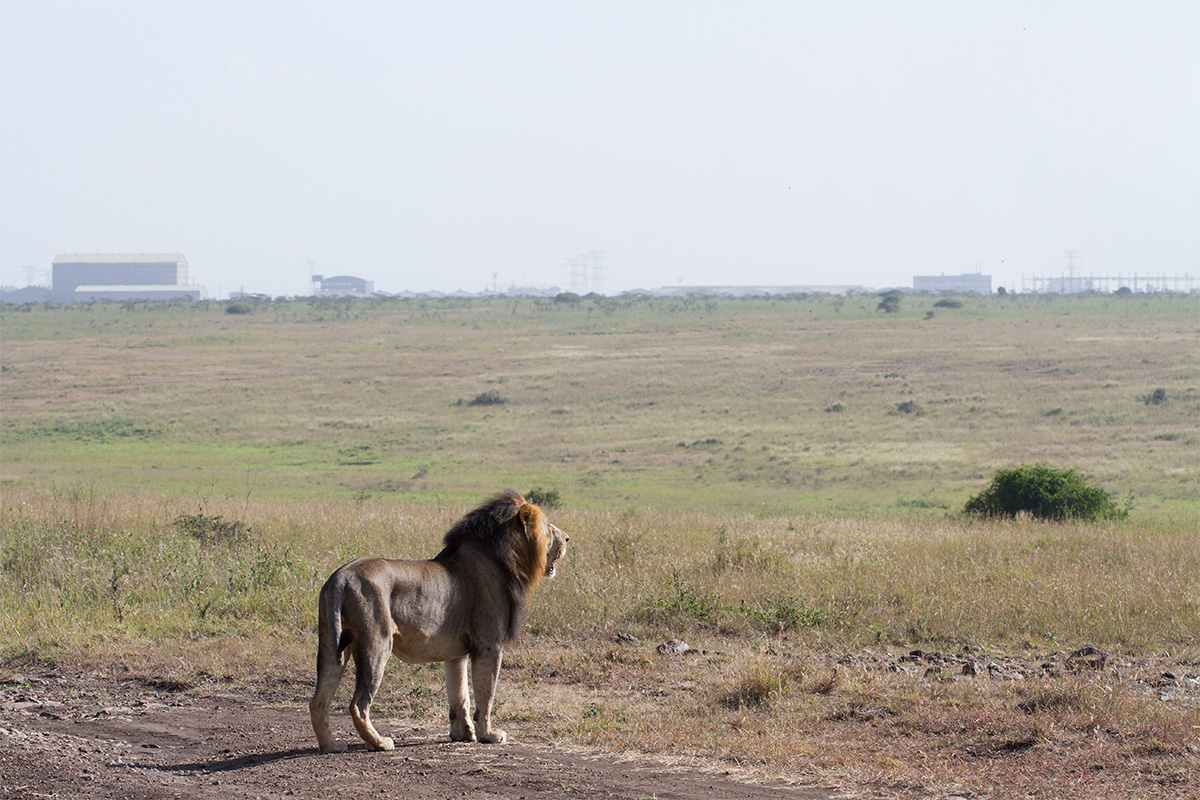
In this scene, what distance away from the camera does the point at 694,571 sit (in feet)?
40.5

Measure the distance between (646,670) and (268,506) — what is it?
10.8 metres

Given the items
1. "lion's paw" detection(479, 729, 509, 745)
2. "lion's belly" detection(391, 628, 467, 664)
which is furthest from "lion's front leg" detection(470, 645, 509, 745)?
"lion's belly" detection(391, 628, 467, 664)

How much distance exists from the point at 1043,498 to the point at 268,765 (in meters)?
16.2

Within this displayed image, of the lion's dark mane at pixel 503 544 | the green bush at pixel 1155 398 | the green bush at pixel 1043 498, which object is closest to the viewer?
the lion's dark mane at pixel 503 544

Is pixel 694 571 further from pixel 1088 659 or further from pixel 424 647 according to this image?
pixel 424 647

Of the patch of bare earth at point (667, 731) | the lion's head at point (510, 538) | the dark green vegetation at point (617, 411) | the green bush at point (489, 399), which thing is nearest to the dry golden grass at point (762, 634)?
the patch of bare earth at point (667, 731)

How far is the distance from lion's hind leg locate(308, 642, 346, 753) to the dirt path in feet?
0.31

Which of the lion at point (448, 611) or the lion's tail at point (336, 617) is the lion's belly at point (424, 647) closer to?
the lion at point (448, 611)

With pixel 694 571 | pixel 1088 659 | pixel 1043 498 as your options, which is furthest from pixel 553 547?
pixel 1043 498

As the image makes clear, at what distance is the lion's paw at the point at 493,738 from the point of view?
6.93 meters

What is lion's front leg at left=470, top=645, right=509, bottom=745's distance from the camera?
685 centimetres

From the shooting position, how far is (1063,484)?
1964 centimetres


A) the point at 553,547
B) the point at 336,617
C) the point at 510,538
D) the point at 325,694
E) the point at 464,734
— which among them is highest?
the point at 510,538

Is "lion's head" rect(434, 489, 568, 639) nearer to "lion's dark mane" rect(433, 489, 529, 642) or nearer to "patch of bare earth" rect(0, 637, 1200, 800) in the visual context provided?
"lion's dark mane" rect(433, 489, 529, 642)
